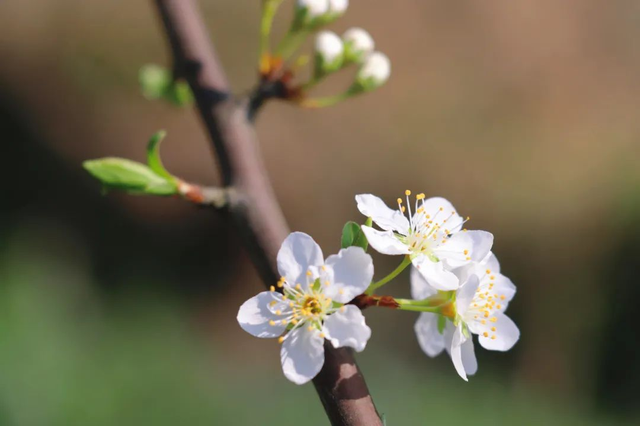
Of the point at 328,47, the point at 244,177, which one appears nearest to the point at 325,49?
the point at 328,47

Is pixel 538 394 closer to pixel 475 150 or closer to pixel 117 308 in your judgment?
pixel 475 150

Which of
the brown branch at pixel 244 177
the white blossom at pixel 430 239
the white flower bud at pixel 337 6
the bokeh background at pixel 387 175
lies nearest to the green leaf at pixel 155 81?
the brown branch at pixel 244 177

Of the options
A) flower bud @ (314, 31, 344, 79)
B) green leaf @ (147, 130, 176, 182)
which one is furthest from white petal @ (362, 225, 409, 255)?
flower bud @ (314, 31, 344, 79)

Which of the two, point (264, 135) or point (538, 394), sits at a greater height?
point (264, 135)

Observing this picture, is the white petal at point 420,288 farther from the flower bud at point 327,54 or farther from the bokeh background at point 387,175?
the bokeh background at point 387,175

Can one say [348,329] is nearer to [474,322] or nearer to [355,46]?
[474,322]

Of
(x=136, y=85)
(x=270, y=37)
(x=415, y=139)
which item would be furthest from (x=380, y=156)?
(x=136, y=85)

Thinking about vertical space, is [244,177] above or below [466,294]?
above
